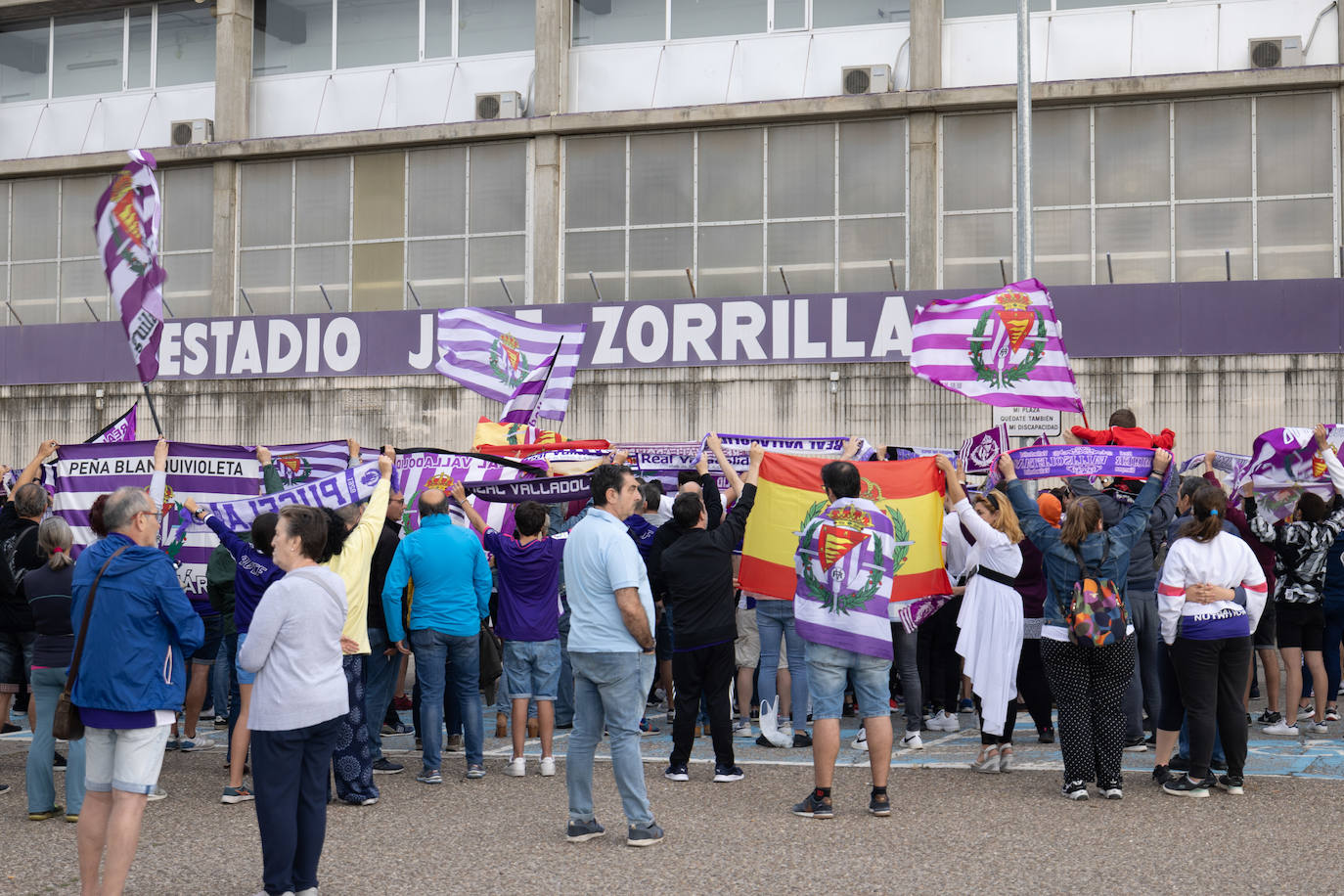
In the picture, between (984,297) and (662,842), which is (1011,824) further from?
(984,297)

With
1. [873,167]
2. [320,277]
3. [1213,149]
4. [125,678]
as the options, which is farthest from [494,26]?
[125,678]

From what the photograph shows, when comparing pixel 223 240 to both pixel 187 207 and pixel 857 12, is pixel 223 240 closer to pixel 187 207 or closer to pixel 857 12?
pixel 187 207

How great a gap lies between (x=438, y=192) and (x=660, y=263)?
4.32 meters

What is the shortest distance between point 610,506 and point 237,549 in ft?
8.41

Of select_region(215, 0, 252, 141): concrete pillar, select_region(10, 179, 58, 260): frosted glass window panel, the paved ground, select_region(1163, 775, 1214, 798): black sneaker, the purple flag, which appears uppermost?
select_region(215, 0, 252, 141): concrete pillar

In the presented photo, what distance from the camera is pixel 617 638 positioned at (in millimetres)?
7344

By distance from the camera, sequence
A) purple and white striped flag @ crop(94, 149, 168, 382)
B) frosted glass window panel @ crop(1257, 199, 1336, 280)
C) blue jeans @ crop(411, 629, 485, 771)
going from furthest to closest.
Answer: frosted glass window panel @ crop(1257, 199, 1336, 280) → purple and white striped flag @ crop(94, 149, 168, 382) → blue jeans @ crop(411, 629, 485, 771)

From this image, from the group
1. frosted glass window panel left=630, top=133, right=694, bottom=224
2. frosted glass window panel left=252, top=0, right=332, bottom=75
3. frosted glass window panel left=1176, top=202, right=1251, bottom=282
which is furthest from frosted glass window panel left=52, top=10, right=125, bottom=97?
frosted glass window panel left=1176, top=202, right=1251, bottom=282

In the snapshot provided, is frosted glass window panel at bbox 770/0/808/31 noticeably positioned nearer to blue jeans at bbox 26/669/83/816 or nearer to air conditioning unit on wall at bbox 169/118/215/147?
air conditioning unit on wall at bbox 169/118/215/147

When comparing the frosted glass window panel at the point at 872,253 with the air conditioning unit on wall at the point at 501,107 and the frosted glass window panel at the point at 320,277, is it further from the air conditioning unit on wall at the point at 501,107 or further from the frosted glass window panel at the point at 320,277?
the frosted glass window panel at the point at 320,277

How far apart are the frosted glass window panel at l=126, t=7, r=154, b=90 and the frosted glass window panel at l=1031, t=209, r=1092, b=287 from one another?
1672cm

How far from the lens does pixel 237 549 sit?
8.51m


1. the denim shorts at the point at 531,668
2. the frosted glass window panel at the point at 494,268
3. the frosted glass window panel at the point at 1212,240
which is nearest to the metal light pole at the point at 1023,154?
the frosted glass window panel at the point at 1212,240

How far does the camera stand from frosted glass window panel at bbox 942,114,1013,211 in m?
21.6
